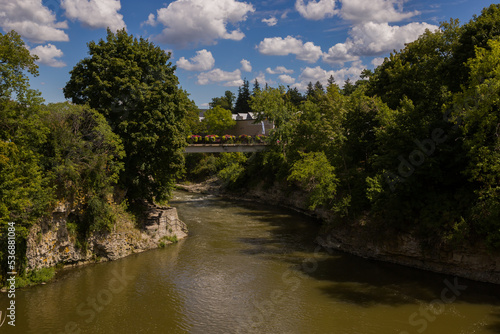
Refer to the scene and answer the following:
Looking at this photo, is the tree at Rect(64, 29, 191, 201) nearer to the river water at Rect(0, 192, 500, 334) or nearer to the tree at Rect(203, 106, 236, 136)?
the river water at Rect(0, 192, 500, 334)

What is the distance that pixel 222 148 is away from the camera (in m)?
45.4

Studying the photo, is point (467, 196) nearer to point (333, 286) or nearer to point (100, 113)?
point (333, 286)

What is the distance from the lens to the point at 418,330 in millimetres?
15266

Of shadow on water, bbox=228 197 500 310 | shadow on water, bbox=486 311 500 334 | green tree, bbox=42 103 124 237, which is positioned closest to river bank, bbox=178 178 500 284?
shadow on water, bbox=228 197 500 310

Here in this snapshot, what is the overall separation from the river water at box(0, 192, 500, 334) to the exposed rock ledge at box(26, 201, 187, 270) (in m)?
0.84

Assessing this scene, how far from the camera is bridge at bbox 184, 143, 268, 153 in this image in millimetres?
42494

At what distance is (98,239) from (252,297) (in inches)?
434

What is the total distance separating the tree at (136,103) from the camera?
2575 centimetres

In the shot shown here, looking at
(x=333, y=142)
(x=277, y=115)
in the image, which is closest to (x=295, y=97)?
(x=277, y=115)

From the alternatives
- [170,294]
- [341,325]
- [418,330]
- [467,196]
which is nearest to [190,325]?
[170,294]

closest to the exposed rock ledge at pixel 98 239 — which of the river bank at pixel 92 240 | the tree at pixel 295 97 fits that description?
the river bank at pixel 92 240

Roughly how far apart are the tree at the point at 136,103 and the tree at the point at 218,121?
147 ft

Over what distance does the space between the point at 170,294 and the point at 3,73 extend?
13.7 m

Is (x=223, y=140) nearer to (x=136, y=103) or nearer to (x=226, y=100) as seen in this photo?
(x=136, y=103)
